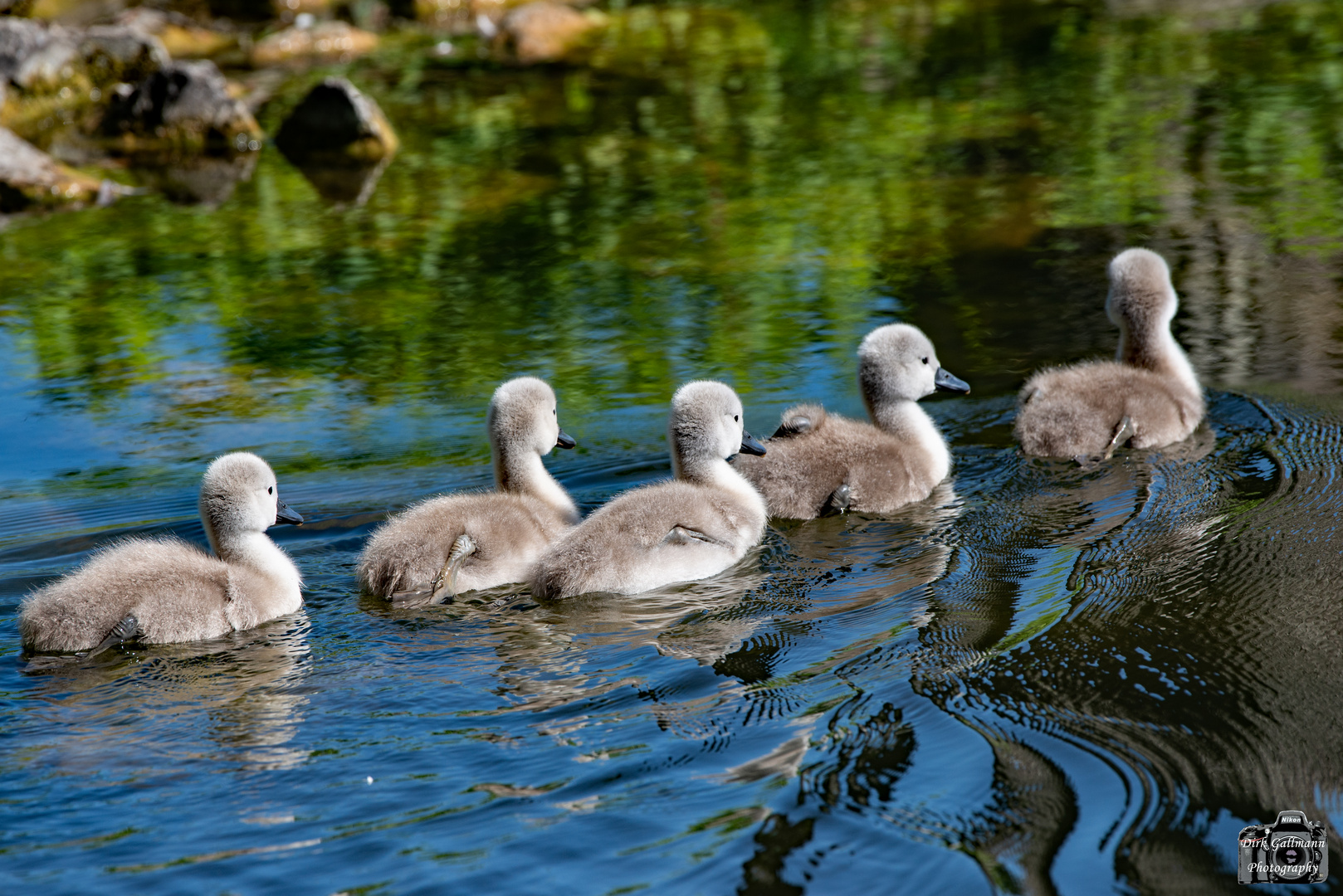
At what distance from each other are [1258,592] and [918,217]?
7.43 meters

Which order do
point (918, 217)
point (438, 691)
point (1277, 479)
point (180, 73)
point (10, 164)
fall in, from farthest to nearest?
point (180, 73), point (10, 164), point (918, 217), point (1277, 479), point (438, 691)

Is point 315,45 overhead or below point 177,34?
below

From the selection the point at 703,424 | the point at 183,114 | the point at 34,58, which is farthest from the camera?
the point at 34,58

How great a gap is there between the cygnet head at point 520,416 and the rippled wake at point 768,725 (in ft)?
3.10

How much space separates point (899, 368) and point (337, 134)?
37.2ft

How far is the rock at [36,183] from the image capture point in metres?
15.4

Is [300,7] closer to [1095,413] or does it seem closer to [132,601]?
[1095,413]

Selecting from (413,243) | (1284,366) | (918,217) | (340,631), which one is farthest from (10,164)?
(1284,366)

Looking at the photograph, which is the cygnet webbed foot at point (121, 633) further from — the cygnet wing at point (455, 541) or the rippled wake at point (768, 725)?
the cygnet wing at point (455, 541)

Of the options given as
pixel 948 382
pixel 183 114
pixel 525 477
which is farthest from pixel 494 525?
pixel 183 114

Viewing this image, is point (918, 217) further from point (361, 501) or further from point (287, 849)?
point (287, 849)

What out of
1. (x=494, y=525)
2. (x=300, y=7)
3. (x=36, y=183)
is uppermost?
(x=300, y=7)

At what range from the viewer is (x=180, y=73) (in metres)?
18.3

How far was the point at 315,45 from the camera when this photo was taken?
23547 millimetres
